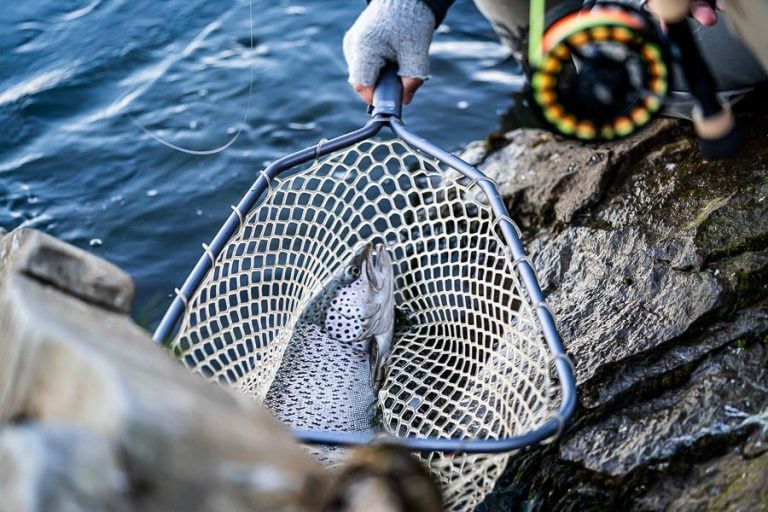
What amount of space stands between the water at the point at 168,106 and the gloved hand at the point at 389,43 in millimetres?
1916

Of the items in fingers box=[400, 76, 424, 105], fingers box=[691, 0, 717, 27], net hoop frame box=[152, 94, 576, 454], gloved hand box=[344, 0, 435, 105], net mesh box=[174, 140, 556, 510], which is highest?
fingers box=[691, 0, 717, 27]

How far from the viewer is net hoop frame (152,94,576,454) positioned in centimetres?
196

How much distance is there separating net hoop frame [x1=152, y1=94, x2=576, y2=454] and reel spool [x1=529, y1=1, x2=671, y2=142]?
429 mm

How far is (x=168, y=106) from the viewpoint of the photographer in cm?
564

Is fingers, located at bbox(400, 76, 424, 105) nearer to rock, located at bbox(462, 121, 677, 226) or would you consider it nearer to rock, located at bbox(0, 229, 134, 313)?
rock, located at bbox(462, 121, 677, 226)

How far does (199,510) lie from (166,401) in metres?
0.16

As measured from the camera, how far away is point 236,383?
115 inches

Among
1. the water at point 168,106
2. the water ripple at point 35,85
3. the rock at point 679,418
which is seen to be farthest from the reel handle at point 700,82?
the water ripple at point 35,85

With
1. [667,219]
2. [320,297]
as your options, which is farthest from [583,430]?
[320,297]

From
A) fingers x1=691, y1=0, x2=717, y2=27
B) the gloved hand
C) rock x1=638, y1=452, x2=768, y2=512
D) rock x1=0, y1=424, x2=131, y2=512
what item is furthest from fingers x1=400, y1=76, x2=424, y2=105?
rock x1=0, y1=424, x2=131, y2=512

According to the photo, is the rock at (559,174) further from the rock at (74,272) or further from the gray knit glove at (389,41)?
the rock at (74,272)

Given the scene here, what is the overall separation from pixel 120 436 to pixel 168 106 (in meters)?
Result: 4.84

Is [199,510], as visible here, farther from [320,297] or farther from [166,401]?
[320,297]

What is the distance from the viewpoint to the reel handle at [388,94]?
3.10 metres
